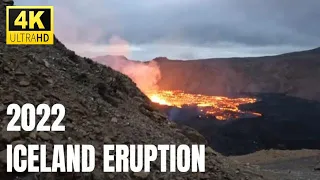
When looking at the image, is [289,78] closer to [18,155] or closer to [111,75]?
[111,75]

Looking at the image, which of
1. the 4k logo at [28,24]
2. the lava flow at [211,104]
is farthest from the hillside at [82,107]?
the lava flow at [211,104]

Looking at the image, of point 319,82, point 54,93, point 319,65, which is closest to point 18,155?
point 54,93

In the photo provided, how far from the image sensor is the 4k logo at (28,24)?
34.0ft

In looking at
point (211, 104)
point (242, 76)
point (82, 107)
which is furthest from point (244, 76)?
point (82, 107)

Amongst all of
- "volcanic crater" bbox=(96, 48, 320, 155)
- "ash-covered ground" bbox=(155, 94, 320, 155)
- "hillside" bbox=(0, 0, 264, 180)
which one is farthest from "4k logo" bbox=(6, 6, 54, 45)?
"ash-covered ground" bbox=(155, 94, 320, 155)

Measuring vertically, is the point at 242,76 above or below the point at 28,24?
above

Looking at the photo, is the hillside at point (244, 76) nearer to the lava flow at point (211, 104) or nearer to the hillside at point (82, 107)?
the lava flow at point (211, 104)

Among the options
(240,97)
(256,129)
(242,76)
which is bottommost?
(256,129)

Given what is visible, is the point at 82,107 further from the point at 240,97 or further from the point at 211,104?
the point at 240,97

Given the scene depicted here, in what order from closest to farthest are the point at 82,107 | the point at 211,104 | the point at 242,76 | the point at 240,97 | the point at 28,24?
the point at 82,107 → the point at 28,24 → the point at 211,104 → the point at 240,97 → the point at 242,76

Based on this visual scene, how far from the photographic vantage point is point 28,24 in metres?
10.4

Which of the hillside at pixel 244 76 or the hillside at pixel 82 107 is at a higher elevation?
the hillside at pixel 244 76

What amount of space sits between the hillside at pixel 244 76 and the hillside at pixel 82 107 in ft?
180

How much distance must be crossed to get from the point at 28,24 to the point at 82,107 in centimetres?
255
